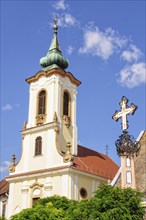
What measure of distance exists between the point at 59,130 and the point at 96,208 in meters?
15.6

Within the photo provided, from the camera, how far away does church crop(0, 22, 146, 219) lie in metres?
29.6

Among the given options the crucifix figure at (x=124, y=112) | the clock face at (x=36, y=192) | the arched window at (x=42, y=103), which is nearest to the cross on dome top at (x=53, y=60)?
the arched window at (x=42, y=103)

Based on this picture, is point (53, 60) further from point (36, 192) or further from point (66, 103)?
point (36, 192)

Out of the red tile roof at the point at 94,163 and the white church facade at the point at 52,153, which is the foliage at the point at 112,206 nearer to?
the white church facade at the point at 52,153

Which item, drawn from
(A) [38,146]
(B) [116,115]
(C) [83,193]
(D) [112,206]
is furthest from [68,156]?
(D) [112,206]

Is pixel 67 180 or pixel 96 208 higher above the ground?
pixel 67 180

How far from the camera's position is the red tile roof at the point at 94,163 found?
3105 cm

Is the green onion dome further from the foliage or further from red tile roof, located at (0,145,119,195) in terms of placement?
the foliage

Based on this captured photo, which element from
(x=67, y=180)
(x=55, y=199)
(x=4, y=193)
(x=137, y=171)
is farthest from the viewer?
(x=4, y=193)

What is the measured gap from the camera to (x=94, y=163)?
33.6 meters

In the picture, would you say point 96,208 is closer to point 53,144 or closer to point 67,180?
point 67,180

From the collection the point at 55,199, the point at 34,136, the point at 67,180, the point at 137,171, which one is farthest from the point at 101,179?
the point at 137,171

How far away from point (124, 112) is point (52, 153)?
13.9 meters

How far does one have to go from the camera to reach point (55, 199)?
24266 mm
